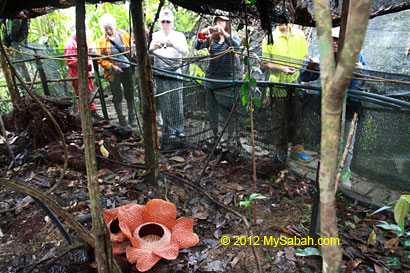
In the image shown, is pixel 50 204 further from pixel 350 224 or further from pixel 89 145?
pixel 350 224

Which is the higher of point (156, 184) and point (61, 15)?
point (61, 15)

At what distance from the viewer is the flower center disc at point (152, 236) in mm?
1858

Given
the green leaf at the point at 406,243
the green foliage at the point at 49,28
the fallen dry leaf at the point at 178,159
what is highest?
the green foliage at the point at 49,28

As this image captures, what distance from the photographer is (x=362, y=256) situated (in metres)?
1.98

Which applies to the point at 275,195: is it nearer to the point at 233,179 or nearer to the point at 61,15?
the point at 233,179

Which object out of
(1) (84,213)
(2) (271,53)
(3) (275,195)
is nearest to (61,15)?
(2) (271,53)

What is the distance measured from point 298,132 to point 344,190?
2.58 feet

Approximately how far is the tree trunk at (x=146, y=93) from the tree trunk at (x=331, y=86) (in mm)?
1974

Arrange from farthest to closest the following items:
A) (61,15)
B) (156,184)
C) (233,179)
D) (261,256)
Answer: (61,15)
(233,179)
(156,184)
(261,256)

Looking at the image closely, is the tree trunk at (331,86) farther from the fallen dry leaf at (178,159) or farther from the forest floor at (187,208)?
the fallen dry leaf at (178,159)

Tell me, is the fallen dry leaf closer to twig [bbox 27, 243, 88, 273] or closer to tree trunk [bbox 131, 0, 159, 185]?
tree trunk [bbox 131, 0, 159, 185]

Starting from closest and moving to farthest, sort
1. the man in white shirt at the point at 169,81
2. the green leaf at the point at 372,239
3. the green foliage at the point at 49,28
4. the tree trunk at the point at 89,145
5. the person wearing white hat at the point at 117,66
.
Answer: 1. the tree trunk at the point at 89,145
2. the green leaf at the point at 372,239
3. the man in white shirt at the point at 169,81
4. the person wearing white hat at the point at 117,66
5. the green foliage at the point at 49,28

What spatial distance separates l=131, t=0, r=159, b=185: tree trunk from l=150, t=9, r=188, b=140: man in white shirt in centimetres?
123

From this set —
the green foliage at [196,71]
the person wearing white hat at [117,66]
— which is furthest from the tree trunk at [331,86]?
the green foliage at [196,71]
